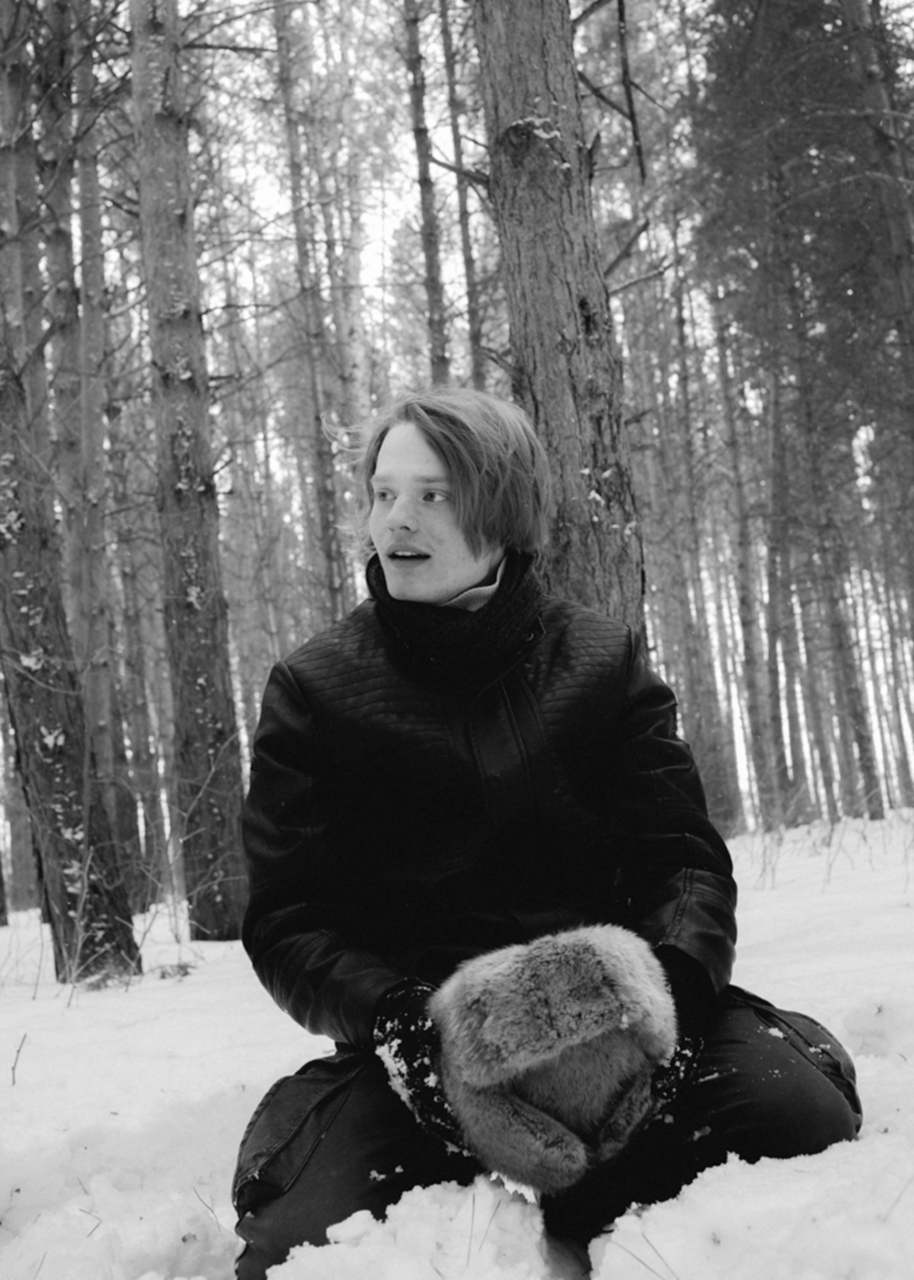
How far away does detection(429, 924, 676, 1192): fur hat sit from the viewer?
1.52m

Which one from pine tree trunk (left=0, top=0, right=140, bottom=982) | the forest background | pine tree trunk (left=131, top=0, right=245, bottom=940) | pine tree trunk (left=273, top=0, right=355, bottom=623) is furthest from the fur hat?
pine tree trunk (left=273, top=0, right=355, bottom=623)

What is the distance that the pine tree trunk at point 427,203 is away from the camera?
31.2 ft

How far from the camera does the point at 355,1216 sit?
5.16ft

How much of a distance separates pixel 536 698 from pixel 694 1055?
2.27 ft

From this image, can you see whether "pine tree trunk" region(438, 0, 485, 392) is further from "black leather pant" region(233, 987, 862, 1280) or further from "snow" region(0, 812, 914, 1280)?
"black leather pant" region(233, 987, 862, 1280)

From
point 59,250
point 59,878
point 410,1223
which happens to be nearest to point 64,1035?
point 59,878

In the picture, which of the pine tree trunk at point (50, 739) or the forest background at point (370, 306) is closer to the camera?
the forest background at point (370, 306)

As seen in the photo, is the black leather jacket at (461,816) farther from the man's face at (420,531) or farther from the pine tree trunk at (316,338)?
the pine tree trunk at (316,338)

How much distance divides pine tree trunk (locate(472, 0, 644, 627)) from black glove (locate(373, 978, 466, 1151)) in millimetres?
1849

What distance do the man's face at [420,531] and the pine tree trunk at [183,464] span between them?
4210mm

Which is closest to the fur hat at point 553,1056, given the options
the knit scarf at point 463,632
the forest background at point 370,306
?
the knit scarf at point 463,632

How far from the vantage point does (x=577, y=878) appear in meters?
1.95

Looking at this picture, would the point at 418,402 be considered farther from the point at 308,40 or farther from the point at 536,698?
the point at 308,40

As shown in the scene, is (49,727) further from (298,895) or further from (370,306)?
(370,306)
